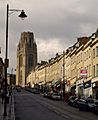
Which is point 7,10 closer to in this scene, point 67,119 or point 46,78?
point 67,119

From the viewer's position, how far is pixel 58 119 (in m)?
30.0

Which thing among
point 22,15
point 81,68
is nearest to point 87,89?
point 81,68

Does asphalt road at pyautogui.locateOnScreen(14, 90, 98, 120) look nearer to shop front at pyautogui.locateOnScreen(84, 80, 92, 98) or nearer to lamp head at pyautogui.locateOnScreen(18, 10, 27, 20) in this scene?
lamp head at pyautogui.locateOnScreen(18, 10, 27, 20)

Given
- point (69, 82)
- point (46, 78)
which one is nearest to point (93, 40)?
point (69, 82)

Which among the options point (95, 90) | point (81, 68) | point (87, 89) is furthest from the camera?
point (81, 68)

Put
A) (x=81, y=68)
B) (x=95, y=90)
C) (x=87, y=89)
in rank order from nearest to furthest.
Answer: (x=95, y=90)
(x=87, y=89)
(x=81, y=68)

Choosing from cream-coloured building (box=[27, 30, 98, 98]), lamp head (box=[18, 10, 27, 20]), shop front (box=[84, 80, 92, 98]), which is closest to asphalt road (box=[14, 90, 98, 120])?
lamp head (box=[18, 10, 27, 20])

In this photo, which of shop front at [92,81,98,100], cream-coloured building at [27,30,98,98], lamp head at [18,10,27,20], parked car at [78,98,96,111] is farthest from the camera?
cream-coloured building at [27,30,98,98]

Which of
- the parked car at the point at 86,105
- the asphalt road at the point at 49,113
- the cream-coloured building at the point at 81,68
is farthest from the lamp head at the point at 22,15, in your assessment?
the cream-coloured building at the point at 81,68

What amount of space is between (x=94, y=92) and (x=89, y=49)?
8573 mm

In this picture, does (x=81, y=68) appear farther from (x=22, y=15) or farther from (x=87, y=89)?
(x=22, y=15)

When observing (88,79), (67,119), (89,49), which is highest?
(89,49)

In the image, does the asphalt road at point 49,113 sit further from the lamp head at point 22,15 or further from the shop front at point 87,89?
the shop front at point 87,89

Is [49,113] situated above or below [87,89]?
below
